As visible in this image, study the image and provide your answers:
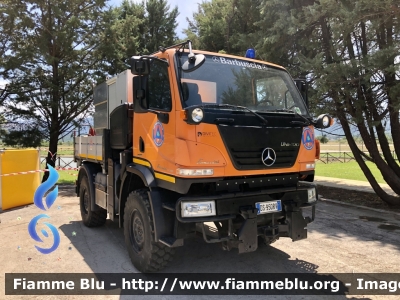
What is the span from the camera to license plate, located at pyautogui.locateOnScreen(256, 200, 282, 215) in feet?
12.8

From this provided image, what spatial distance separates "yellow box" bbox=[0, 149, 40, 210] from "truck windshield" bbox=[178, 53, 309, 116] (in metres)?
7.12

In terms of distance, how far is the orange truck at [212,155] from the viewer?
12.0 feet

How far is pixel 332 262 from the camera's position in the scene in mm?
4695

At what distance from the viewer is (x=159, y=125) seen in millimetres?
4020

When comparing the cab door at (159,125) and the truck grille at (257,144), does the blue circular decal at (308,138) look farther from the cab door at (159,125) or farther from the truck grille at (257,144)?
the cab door at (159,125)

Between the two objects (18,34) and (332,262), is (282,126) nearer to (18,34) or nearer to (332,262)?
(332,262)

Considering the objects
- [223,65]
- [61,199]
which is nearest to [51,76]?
[61,199]

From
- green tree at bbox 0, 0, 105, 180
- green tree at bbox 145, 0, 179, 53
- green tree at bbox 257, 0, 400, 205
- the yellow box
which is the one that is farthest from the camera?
green tree at bbox 145, 0, 179, 53

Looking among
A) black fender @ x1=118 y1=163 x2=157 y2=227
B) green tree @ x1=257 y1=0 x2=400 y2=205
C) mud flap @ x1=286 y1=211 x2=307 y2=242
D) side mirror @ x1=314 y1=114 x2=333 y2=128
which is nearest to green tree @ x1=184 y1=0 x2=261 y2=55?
green tree @ x1=257 y1=0 x2=400 y2=205

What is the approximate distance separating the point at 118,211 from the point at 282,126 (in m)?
2.75

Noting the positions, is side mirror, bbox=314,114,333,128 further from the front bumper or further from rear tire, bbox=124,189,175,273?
rear tire, bbox=124,189,175,273

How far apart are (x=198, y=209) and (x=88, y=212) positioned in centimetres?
374

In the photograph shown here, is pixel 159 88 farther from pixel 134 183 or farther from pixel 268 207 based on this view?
pixel 268 207

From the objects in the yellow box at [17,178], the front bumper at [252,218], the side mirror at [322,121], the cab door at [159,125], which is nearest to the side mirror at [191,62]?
the cab door at [159,125]
